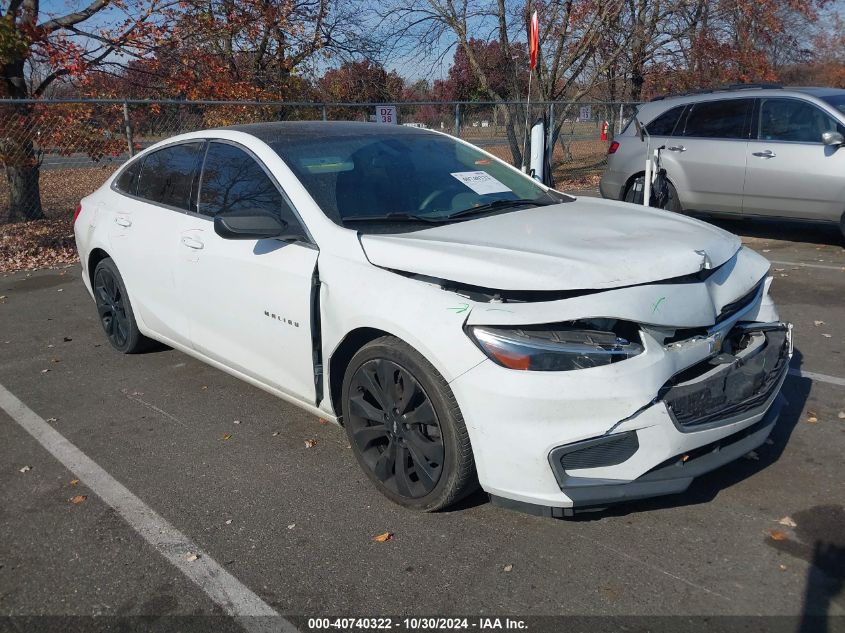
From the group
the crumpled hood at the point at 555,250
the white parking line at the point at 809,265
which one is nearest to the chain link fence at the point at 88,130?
the white parking line at the point at 809,265

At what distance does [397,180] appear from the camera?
13.0 ft

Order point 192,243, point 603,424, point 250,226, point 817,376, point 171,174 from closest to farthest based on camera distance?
1. point 603,424
2. point 250,226
3. point 192,243
4. point 817,376
5. point 171,174

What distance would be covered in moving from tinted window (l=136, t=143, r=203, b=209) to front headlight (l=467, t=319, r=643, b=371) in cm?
251

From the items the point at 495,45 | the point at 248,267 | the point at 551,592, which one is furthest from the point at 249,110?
the point at 551,592

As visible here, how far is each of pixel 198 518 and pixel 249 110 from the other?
10.1 meters

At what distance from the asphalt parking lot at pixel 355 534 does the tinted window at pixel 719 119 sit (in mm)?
5149

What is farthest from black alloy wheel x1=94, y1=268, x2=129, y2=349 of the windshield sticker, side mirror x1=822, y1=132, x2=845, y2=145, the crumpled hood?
side mirror x1=822, y1=132, x2=845, y2=145

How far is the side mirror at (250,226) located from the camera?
11.7ft

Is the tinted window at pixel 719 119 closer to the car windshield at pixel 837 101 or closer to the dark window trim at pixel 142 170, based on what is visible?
the car windshield at pixel 837 101

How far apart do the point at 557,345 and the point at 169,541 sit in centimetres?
179

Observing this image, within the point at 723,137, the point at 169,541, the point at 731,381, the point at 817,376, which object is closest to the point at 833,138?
the point at 723,137

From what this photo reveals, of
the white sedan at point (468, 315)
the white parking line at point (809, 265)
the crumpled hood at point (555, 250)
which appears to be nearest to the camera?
the white sedan at point (468, 315)

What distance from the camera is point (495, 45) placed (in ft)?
58.7

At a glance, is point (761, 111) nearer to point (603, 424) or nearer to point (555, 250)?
point (555, 250)
